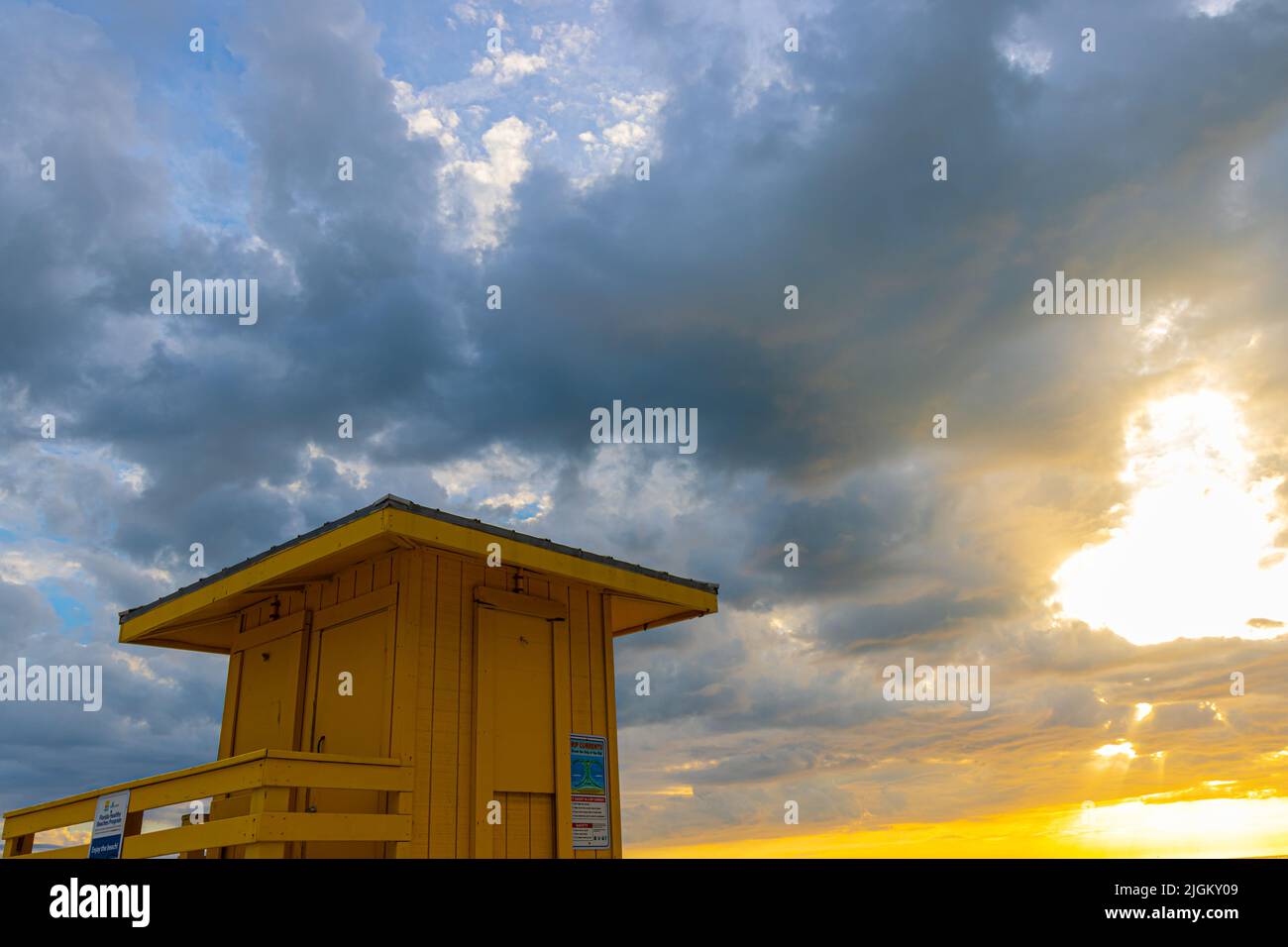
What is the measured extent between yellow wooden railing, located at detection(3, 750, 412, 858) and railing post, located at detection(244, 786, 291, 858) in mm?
11

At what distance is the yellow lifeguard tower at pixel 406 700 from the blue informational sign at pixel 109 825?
0.50ft

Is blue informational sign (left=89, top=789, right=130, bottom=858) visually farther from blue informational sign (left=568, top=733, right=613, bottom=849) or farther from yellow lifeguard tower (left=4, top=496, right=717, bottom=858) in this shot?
blue informational sign (left=568, top=733, right=613, bottom=849)

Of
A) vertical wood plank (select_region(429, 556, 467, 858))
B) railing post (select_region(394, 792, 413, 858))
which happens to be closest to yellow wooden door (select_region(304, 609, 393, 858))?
railing post (select_region(394, 792, 413, 858))

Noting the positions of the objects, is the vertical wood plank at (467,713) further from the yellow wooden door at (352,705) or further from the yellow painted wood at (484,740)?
the yellow wooden door at (352,705)

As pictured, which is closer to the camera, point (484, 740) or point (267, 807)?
point (267, 807)

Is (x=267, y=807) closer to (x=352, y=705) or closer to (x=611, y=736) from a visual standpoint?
(x=352, y=705)

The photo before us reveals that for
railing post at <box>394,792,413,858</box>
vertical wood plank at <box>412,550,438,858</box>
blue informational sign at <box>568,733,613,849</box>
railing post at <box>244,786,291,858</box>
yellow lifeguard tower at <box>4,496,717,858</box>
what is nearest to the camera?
railing post at <box>244,786,291,858</box>

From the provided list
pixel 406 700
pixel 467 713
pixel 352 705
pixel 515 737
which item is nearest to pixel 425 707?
pixel 406 700

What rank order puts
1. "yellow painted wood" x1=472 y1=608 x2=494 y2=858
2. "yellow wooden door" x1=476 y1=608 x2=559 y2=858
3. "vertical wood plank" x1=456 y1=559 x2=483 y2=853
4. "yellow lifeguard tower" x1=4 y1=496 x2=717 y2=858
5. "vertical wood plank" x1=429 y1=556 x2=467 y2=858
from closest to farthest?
"yellow lifeguard tower" x1=4 y1=496 x2=717 y2=858
"vertical wood plank" x1=429 y1=556 x2=467 y2=858
"vertical wood plank" x1=456 y1=559 x2=483 y2=853
"yellow painted wood" x1=472 y1=608 x2=494 y2=858
"yellow wooden door" x1=476 y1=608 x2=559 y2=858

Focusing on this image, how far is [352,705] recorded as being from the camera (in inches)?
539

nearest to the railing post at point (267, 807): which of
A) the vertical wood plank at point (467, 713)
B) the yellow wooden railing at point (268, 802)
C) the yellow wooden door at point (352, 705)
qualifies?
the yellow wooden railing at point (268, 802)

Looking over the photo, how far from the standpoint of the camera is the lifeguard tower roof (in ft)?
42.2

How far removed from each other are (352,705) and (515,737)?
7.70ft
